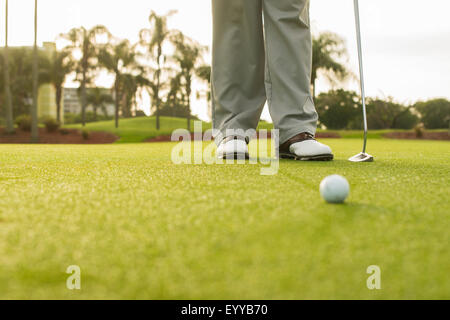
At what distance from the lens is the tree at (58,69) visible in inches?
1209

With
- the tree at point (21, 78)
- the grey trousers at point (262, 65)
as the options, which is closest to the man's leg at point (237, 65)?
the grey trousers at point (262, 65)

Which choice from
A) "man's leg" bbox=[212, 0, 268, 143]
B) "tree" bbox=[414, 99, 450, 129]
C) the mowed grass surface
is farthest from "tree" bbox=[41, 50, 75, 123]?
the mowed grass surface

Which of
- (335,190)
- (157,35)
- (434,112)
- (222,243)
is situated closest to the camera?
(222,243)

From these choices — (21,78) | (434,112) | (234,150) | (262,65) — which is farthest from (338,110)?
(234,150)

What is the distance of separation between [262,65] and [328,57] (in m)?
28.1

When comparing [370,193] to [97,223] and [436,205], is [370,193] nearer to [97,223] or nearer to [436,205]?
[436,205]

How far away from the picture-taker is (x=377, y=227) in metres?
0.84

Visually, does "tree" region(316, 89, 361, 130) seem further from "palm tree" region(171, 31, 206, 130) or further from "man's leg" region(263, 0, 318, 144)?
"man's leg" region(263, 0, 318, 144)

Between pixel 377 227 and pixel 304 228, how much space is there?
15 centimetres

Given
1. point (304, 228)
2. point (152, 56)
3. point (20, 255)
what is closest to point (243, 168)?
point (304, 228)

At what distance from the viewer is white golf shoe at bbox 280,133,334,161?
2.44 m

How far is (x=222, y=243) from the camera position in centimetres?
74

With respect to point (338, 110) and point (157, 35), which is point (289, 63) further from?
point (338, 110)

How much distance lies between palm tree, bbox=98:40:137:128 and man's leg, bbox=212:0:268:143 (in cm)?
2730
